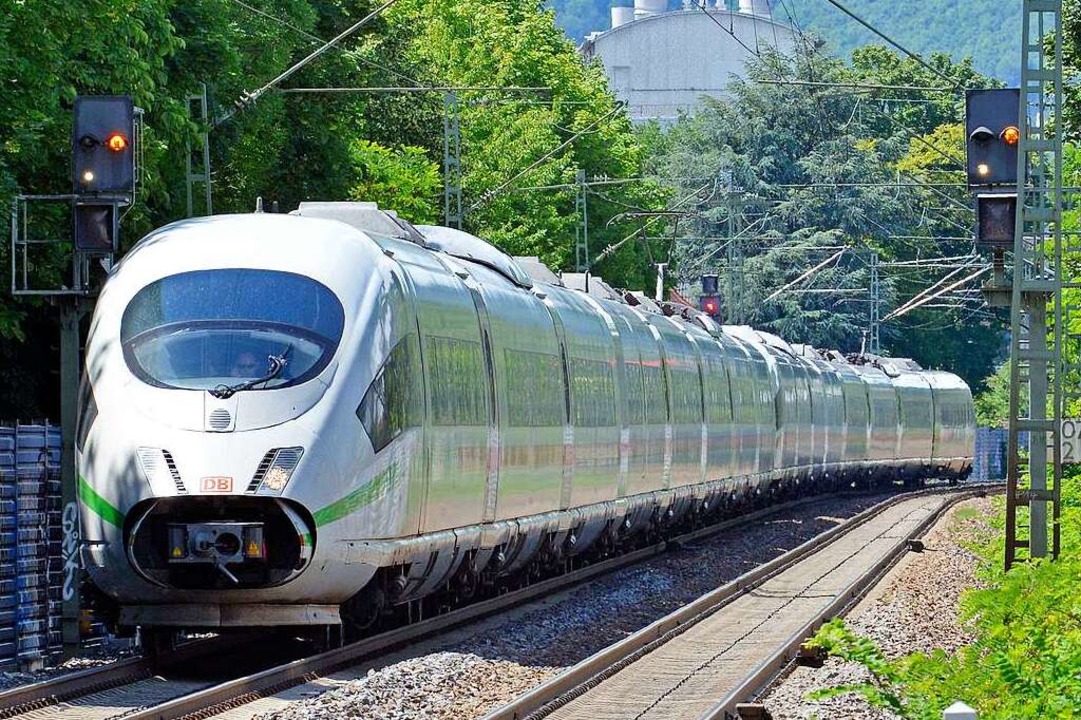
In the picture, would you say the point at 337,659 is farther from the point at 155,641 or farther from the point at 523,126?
the point at 523,126

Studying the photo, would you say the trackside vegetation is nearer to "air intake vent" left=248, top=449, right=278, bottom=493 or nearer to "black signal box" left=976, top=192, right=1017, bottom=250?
"air intake vent" left=248, top=449, right=278, bottom=493

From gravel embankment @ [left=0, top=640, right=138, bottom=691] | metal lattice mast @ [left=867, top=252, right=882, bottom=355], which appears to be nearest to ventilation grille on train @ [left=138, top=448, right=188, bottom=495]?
gravel embankment @ [left=0, top=640, right=138, bottom=691]

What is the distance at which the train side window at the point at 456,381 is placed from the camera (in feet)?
58.9

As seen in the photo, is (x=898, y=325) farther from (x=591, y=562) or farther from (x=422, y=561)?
(x=422, y=561)

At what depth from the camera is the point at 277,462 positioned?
49.9 ft

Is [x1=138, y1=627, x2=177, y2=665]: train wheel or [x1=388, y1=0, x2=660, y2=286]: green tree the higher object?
[x1=388, y1=0, x2=660, y2=286]: green tree

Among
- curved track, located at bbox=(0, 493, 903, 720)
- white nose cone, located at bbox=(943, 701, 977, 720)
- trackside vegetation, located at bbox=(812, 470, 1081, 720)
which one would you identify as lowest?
curved track, located at bbox=(0, 493, 903, 720)

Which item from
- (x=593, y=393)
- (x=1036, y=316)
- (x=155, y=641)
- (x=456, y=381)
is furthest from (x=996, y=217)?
(x=155, y=641)

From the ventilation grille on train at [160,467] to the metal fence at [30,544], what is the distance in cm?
218

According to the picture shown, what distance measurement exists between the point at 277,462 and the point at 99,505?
1308 millimetres

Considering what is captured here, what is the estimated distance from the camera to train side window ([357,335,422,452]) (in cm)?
1609

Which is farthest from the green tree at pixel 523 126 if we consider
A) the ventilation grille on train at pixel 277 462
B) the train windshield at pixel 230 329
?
the ventilation grille on train at pixel 277 462


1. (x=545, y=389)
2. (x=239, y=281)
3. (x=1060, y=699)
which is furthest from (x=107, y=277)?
(x=1060, y=699)

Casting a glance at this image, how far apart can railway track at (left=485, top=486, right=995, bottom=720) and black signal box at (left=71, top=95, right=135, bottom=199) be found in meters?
5.12
